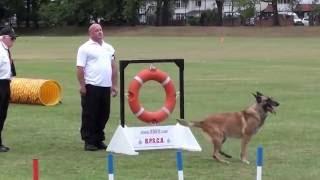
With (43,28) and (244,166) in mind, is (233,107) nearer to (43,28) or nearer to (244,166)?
(244,166)

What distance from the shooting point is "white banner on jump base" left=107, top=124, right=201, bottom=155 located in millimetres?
12078

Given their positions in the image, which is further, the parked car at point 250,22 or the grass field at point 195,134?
the parked car at point 250,22

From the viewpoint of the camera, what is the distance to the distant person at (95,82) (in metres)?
12.2

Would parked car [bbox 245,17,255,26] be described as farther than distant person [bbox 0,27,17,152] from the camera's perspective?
Yes

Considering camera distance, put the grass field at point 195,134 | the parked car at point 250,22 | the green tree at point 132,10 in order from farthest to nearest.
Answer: the parked car at point 250,22, the green tree at point 132,10, the grass field at point 195,134

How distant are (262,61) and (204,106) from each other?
20920 millimetres

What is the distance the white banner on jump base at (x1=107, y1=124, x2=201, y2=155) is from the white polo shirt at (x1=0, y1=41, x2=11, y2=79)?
1944mm

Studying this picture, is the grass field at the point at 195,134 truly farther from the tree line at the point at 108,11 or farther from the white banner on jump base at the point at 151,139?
the tree line at the point at 108,11

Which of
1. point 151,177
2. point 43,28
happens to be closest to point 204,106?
point 151,177

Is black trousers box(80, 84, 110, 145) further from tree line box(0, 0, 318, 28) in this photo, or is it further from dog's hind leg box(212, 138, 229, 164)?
tree line box(0, 0, 318, 28)

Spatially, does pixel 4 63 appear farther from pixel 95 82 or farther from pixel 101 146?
pixel 101 146

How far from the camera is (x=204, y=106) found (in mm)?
19266

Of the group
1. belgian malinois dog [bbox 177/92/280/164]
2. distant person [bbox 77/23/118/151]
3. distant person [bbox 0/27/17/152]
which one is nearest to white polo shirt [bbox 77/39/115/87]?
distant person [bbox 77/23/118/151]

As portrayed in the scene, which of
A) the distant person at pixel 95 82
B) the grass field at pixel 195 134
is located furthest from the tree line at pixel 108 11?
the distant person at pixel 95 82
